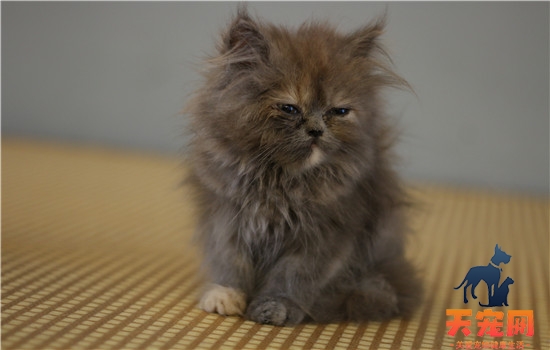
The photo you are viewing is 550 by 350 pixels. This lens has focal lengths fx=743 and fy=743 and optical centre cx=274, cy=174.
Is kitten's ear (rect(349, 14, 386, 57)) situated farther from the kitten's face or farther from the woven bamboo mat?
the woven bamboo mat

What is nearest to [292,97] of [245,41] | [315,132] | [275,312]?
[315,132]

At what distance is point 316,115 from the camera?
5.62 feet

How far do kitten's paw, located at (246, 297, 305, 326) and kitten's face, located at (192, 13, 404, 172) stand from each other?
1.07 feet

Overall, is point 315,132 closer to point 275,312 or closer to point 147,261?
point 275,312

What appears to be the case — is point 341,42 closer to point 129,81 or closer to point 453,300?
point 453,300

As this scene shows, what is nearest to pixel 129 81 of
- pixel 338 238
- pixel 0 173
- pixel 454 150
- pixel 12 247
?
pixel 0 173

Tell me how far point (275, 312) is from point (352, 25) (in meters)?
2.08

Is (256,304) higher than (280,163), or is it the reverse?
(280,163)

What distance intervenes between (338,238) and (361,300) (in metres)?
0.17

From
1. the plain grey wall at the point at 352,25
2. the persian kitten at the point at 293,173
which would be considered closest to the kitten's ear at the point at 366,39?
the persian kitten at the point at 293,173

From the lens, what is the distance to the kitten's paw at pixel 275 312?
1.77m

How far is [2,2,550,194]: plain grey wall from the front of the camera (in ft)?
12.8

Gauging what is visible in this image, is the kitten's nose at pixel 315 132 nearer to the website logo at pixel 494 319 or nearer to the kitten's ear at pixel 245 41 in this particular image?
the kitten's ear at pixel 245 41

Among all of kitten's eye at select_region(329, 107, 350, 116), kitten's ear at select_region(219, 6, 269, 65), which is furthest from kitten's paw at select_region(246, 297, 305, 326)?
kitten's ear at select_region(219, 6, 269, 65)
